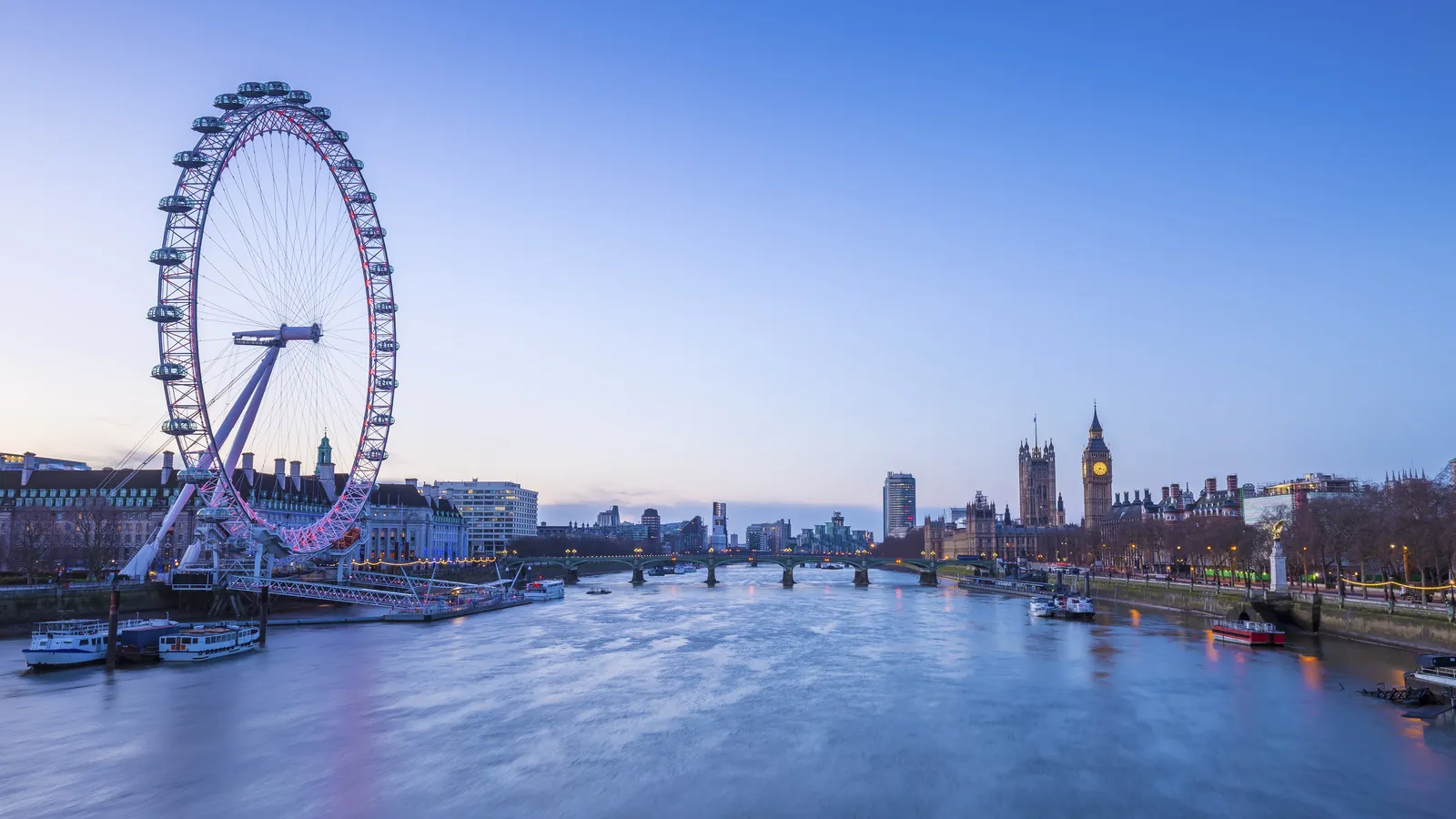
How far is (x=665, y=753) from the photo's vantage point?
35.2 metres

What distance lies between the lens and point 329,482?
156 m

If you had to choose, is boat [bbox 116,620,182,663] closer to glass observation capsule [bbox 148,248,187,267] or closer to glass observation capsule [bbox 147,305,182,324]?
glass observation capsule [bbox 147,305,182,324]

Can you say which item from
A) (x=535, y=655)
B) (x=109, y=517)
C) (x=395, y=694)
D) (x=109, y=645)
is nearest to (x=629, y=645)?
(x=535, y=655)

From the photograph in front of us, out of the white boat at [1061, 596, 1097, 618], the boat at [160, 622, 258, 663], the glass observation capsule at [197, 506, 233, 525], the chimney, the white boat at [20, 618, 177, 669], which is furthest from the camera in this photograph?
the chimney

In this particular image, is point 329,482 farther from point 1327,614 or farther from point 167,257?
point 1327,614

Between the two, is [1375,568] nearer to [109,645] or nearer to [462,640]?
[462,640]

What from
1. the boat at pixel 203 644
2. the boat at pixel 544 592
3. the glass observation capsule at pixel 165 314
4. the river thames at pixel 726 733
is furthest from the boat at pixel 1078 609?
the glass observation capsule at pixel 165 314

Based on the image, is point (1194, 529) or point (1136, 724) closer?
point (1136, 724)

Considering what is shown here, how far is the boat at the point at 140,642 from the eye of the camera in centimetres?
5481

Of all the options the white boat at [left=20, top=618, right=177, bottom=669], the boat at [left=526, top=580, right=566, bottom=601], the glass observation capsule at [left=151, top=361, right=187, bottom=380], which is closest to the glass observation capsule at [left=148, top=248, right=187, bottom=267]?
the glass observation capsule at [left=151, top=361, right=187, bottom=380]

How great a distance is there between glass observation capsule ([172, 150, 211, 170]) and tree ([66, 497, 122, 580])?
35228mm

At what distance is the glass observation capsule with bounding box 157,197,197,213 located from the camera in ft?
202

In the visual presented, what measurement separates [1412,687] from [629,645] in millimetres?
44458

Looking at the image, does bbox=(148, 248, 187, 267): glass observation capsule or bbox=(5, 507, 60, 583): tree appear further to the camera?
bbox=(5, 507, 60, 583): tree
